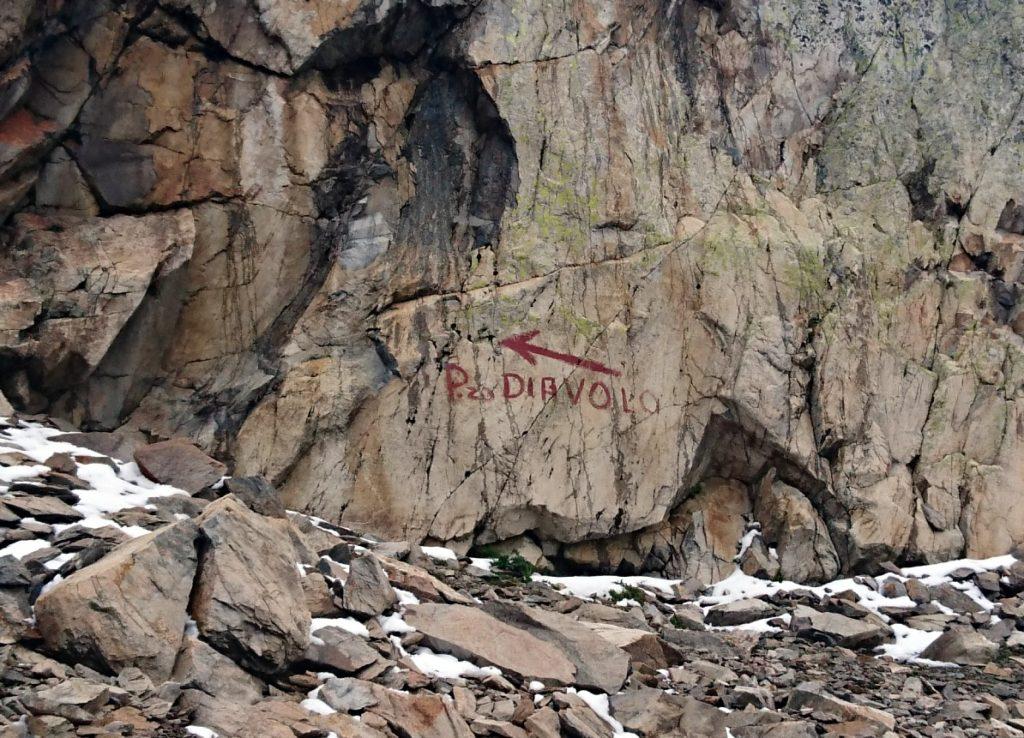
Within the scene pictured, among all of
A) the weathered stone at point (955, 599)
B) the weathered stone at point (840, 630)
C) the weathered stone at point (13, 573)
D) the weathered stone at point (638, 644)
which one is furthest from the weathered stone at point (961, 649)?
the weathered stone at point (13, 573)

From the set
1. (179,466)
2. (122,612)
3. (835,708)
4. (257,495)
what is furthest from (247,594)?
(835,708)

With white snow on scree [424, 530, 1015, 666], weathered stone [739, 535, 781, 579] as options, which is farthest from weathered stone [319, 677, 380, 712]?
weathered stone [739, 535, 781, 579]

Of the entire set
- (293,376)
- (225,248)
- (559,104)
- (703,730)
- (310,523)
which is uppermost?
(559,104)

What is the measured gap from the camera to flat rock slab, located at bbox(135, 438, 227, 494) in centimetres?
1327

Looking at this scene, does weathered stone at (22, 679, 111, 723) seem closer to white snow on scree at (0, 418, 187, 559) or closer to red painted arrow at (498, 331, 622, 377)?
white snow on scree at (0, 418, 187, 559)

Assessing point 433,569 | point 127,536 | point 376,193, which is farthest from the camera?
point 376,193

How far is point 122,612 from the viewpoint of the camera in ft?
28.8

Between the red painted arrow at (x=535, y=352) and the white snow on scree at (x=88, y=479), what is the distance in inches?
276

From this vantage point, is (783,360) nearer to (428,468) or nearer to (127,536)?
(428,468)

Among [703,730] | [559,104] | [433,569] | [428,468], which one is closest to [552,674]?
[703,730]

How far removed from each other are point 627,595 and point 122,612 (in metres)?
9.60

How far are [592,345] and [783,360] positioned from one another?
3.99 metres

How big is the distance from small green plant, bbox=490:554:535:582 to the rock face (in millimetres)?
540

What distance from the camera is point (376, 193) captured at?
1792cm
